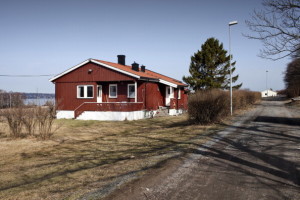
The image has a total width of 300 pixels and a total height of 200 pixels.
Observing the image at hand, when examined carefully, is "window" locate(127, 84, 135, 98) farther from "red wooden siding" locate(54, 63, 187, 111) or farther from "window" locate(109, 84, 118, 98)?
"window" locate(109, 84, 118, 98)

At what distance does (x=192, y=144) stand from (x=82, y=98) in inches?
637

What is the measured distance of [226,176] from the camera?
5.04 metres

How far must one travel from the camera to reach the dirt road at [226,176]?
13.6 feet

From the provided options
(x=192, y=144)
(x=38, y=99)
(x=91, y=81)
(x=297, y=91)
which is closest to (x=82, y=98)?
(x=91, y=81)

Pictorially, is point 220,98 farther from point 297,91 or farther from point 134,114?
point 297,91

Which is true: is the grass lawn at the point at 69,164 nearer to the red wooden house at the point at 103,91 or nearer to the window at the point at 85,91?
the red wooden house at the point at 103,91

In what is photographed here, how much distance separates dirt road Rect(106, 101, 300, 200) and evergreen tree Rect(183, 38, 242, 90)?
26610 millimetres

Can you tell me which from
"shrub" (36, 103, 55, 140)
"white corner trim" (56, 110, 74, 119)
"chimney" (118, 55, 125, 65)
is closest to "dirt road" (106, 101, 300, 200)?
"shrub" (36, 103, 55, 140)

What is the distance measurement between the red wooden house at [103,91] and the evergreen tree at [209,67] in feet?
36.3

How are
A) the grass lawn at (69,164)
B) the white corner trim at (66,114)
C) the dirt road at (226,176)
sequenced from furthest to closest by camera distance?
the white corner trim at (66,114) < the grass lawn at (69,164) < the dirt road at (226,176)

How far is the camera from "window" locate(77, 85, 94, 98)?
73.7ft

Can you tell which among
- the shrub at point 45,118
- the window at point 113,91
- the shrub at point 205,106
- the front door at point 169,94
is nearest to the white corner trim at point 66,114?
the window at point 113,91

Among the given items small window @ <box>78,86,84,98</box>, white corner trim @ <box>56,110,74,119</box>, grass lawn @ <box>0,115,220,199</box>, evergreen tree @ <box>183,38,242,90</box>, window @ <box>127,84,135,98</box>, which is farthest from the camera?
evergreen tree @ <box>183,38,242,90</box>

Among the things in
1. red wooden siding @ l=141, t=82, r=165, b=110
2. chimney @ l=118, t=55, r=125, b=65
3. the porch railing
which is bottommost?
the porch railing
